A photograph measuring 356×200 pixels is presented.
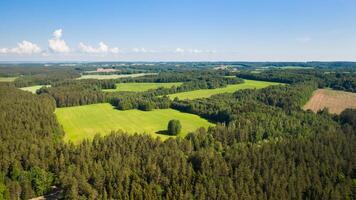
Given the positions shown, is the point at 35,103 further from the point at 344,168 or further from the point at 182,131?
the point at 344,168

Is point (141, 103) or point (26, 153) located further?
point (141, 103)

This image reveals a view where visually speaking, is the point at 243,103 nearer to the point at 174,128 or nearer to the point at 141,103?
the point at 174,128

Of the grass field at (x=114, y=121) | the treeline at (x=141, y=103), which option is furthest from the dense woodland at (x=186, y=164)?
the treeline at (x=141, y=103)

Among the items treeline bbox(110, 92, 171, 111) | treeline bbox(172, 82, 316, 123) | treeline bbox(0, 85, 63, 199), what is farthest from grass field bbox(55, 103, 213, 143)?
treeline bbox(0, 85, 63, 199)

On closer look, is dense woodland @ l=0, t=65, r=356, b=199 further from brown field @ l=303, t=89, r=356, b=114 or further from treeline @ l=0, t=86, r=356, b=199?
brown field @ l=303, t=89, r=356, b=114

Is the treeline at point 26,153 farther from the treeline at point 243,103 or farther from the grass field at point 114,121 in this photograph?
the treeline at point 243,103

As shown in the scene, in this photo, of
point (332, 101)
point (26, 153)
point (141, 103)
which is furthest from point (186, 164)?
point (332, 101)
